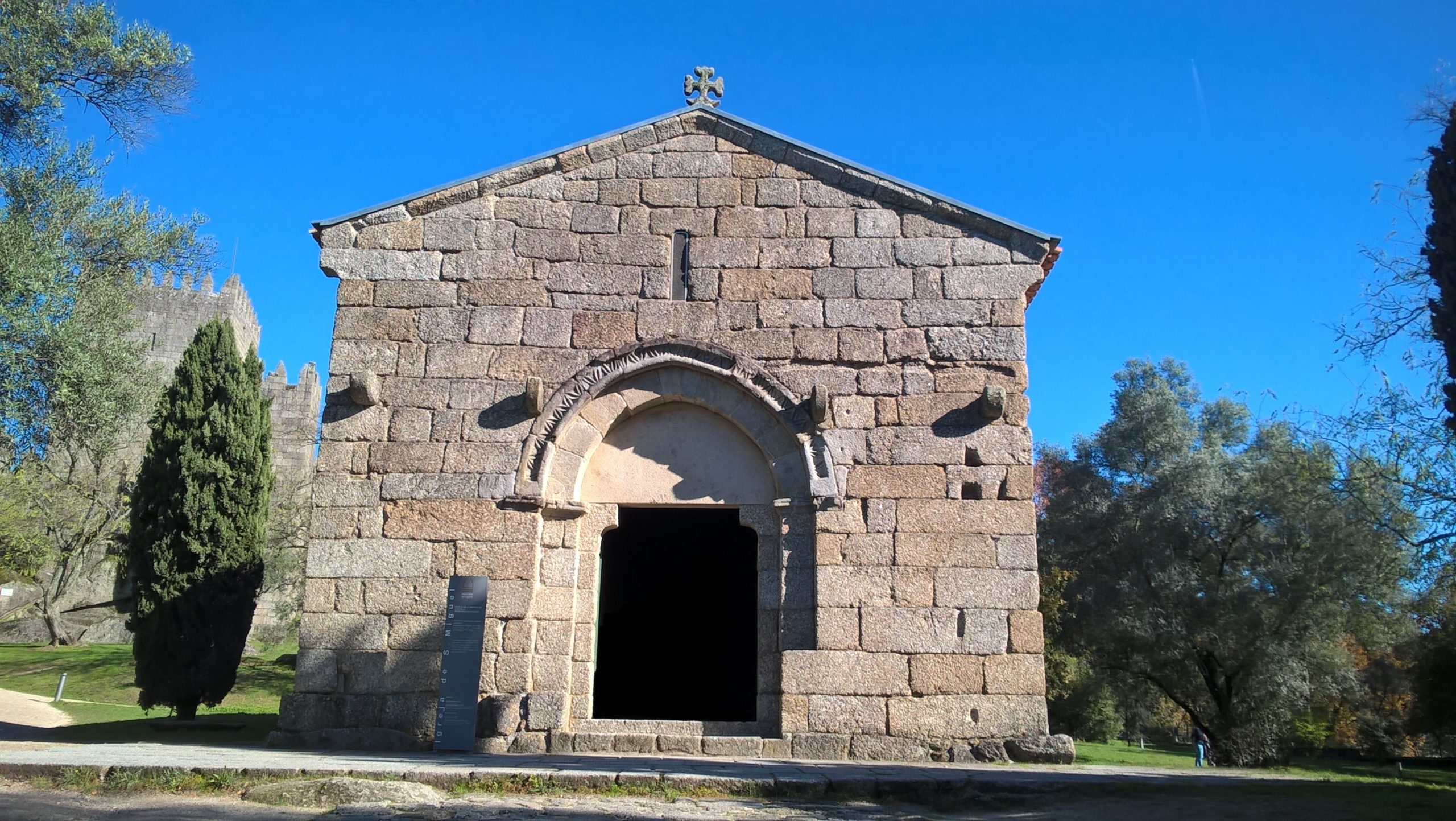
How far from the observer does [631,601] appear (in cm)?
1434

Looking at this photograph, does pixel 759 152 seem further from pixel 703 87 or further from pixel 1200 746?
pixel 1200 746

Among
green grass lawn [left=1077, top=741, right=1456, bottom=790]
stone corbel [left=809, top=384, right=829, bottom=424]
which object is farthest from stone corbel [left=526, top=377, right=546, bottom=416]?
green grass lawn [left=1077, top=741, right=1456, bottom=790]

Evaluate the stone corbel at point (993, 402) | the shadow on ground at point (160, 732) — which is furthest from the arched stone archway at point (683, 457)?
the shadow on ground at point (160, 732)

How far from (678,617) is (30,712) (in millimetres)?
10003

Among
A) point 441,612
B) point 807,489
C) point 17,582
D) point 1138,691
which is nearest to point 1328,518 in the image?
point 1138,691

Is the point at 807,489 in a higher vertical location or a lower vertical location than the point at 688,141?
lower

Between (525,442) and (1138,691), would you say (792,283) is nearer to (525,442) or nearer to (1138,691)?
(525,442)

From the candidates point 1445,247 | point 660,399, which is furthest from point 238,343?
point 1445,247

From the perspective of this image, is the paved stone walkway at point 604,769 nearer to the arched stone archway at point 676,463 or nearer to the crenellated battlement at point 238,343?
the arched stone archway at point 676,463

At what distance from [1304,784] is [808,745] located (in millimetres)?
3857

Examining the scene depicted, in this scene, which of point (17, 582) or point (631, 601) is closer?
point (631, 601)

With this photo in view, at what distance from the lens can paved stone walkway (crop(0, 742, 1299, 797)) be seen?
6355mm

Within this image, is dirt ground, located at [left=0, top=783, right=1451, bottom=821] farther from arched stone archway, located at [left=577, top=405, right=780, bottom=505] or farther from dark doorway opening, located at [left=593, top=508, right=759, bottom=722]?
dark doorway opening, located at [left=593, top=508, right=759, bottom=722]

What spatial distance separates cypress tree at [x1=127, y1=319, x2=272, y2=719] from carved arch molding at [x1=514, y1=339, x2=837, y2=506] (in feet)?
16.1
